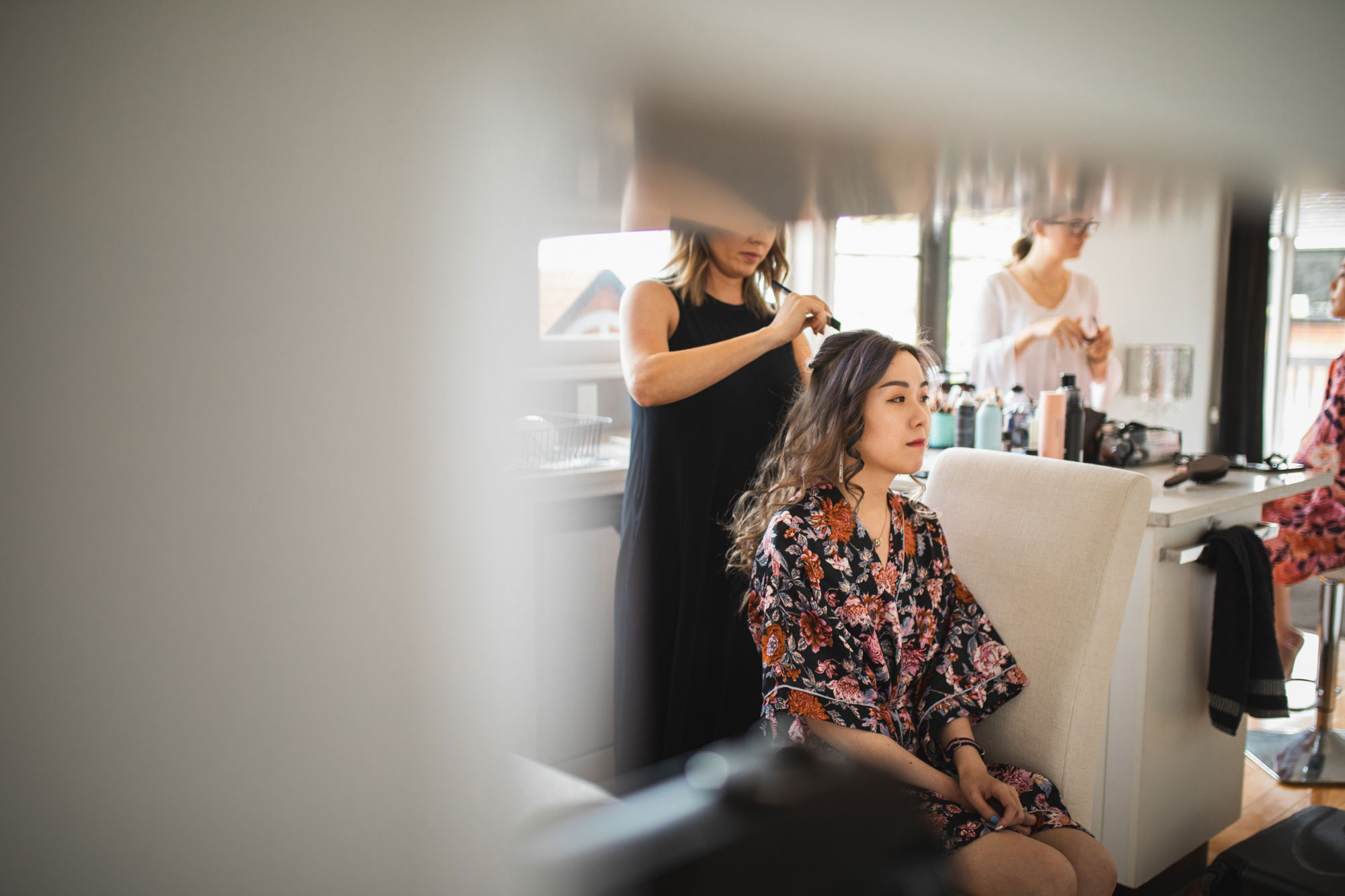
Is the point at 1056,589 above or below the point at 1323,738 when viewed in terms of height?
above

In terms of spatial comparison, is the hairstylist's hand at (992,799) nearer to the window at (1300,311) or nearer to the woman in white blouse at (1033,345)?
the window at (1300,311)

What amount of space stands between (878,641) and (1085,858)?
0.37 metres

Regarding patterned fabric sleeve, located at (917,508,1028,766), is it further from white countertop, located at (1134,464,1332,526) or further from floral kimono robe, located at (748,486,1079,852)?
white countertop, located at (1134,464,1332,526)

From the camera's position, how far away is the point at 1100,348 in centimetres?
235

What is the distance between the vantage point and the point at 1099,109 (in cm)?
18

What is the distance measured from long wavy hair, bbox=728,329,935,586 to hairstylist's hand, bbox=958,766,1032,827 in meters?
0.42

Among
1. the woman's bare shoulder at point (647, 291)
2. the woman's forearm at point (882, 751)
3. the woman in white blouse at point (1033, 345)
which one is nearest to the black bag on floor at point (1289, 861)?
the woman's forearm at point (882, 751)

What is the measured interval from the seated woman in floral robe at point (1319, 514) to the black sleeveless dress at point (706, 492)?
181 centimetres

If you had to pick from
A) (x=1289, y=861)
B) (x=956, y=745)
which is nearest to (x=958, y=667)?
(x=956, y=745)

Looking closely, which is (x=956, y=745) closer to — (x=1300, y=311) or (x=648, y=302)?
(x=648, y=302)

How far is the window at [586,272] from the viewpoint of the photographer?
0.17 metres

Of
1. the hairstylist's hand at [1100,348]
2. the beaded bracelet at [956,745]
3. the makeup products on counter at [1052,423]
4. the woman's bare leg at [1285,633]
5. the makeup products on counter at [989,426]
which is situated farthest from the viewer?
the woman's bare leg at [1285,633]

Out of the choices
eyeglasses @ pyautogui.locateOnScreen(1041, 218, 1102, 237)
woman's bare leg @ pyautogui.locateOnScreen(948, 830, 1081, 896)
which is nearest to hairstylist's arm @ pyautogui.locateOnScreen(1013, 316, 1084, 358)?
woman's bare leg @ pyautogui.locateOnScreen(948, 830, 1081, 896)

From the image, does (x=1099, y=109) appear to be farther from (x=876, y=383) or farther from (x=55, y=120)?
(x=876, y=383)
